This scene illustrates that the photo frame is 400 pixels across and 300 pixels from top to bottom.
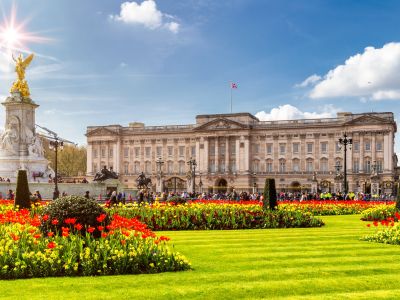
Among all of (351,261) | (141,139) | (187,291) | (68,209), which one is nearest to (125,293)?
(187,291)

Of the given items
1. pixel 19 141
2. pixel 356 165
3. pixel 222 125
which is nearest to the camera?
pixel 19 141

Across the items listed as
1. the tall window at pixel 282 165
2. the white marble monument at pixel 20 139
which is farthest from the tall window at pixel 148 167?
the white marble monument at pixel 20 139

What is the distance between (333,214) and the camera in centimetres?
3078

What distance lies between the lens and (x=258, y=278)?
9945mm

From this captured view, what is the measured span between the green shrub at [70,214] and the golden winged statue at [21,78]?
3430cm

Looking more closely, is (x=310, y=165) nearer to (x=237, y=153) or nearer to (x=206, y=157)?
(x=237, y=153)

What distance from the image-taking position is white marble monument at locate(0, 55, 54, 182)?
142ft

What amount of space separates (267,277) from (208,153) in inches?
3349

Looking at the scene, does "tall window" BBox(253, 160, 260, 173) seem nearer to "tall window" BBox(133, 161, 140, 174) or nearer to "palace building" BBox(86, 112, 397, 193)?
"palace building" BBox(86, 112, 397, 193)

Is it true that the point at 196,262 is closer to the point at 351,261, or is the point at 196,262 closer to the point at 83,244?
the point at 83,244

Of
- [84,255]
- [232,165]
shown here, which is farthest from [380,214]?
[232,165]

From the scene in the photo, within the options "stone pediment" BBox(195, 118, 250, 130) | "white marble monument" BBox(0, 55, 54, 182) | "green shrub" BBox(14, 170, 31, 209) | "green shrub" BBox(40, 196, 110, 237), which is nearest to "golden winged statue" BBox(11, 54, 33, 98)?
"white marble monument" BBox(0, 55, 54, 182)

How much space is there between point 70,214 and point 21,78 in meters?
35.8

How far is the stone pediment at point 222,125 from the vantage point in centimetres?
9231
